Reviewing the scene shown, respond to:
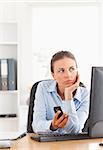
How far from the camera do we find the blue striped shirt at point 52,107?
221 cm

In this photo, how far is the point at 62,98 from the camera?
2.39m

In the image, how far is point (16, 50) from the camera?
446 centimetres

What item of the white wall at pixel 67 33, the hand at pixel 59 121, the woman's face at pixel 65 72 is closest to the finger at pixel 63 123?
the hand at pixel 59 121

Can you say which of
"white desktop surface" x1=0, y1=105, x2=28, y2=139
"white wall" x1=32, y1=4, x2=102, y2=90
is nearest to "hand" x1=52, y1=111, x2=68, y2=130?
"white desktop surface" x1=0, y1=105, x2=28, y2=139

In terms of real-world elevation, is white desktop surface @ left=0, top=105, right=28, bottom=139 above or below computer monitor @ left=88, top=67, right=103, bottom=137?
below

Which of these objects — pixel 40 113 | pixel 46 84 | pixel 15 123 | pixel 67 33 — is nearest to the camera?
pixel 40 113

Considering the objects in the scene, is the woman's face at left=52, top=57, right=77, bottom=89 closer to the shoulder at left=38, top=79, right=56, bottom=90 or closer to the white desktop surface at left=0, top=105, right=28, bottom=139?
the shoulder at left=38, top=79, right=56, bottom=90

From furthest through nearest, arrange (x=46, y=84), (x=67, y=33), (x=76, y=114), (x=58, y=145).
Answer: (x=67, y=33) → (x=46, y=84) → (x=76, y=114) → (x=58, y=145)

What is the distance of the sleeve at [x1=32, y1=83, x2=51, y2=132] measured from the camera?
2256 millimetres

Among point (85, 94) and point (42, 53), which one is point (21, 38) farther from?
point (85, 94)

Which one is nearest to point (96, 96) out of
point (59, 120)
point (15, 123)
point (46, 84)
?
point (59, 120)

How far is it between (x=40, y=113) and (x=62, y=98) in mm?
194

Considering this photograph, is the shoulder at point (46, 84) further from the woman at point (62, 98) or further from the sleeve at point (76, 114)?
the sleeve at point (76, 114)

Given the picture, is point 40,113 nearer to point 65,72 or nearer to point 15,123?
point 65,72
